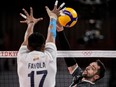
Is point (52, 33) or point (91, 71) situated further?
point (91, 71)

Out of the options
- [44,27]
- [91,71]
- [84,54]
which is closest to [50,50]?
[91,71]

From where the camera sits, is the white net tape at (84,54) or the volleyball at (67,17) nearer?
the volleyball at (67,17)

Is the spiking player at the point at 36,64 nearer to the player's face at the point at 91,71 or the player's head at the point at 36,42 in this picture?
the player's head at the point at 36,42

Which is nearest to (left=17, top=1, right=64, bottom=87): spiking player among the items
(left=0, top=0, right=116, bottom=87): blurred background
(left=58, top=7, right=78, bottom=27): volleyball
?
(left=58, top=7, right=78, bottom=27): volleyball

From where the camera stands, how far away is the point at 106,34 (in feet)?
59.2

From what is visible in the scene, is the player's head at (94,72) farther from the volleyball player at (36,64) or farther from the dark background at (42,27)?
the dark background at (42,27)

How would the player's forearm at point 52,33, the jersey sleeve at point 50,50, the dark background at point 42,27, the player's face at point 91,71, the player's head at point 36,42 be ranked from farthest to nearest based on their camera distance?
the dark background at point 42,27 < the player's face at point 91,71 < the player's forearm at point 52,33 < the jersey sleeve at point 50,50 < the player's head at point 36,42

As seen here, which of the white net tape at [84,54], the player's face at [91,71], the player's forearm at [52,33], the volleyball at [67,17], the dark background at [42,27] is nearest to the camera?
the player's forearm at [52,33]

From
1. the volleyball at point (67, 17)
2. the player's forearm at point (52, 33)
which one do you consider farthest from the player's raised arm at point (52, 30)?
the volleyball at point (67, 17)

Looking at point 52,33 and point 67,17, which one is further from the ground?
point 67,17

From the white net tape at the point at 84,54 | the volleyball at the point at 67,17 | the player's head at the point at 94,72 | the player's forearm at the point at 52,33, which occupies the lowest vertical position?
the player's head at the point at 94,72

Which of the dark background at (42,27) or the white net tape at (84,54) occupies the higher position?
the dark background at (42,27)

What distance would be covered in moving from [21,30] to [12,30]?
0.42 metres

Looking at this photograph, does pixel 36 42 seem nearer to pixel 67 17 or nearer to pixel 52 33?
pixel 52 33
